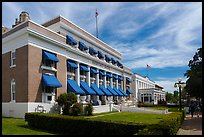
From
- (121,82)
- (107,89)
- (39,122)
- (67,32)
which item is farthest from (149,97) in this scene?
(39,122)

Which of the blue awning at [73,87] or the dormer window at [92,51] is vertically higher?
the dormer window at [92,51]

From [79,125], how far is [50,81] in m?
12.6

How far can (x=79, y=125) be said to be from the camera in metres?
16.0

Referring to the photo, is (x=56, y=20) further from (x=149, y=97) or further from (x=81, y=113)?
(x=149, y=97)

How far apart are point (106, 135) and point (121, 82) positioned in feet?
151

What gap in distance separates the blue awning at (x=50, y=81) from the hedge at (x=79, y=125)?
818 centimetres

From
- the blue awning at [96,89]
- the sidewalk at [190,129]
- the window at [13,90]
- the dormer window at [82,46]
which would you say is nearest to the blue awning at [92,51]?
the dormer window at [82,46]

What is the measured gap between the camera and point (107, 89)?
49.2 m

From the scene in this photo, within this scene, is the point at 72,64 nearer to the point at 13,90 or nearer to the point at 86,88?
the point at 86,88

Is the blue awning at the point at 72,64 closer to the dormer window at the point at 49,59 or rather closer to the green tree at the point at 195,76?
the dormer window at the point at 49,59

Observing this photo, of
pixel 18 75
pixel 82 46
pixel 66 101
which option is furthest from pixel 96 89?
pixel 18 75

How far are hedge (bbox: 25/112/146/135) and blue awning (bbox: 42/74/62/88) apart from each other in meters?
8.18

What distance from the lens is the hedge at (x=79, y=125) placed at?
13992mm

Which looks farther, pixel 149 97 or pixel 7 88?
pixel 149 97
